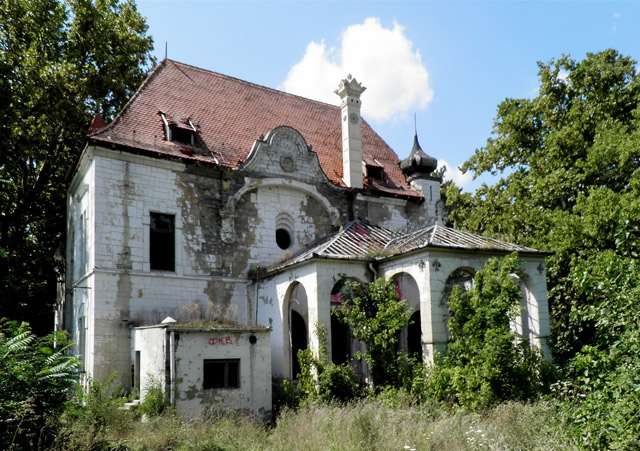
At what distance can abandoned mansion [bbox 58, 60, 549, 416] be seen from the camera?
44.0 ft

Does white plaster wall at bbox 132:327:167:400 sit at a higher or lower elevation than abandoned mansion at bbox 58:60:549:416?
lower

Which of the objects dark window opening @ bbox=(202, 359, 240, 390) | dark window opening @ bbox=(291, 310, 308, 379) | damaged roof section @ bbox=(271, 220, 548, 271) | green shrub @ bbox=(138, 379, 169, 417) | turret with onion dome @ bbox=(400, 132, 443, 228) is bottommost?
green shrub @ bbox=(138, 379, 169, 417)

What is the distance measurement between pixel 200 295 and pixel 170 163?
4.02 meters

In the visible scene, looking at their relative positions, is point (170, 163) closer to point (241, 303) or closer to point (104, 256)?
point (104, 256)

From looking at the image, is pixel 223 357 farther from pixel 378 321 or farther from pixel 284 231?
pixel 284 231

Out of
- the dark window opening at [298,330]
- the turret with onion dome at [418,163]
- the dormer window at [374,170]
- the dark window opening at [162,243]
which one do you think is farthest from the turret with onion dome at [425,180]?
the dark window opening at [162,243]

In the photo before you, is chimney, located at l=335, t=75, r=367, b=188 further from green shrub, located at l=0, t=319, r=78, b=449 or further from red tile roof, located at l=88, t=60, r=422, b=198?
green shrub, located at l=0, t=319, r=78, b=449

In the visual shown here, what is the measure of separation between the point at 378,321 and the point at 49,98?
571 inches

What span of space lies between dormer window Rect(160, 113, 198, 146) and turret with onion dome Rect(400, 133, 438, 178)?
8.83 metres

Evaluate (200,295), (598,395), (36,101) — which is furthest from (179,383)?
(36,101)

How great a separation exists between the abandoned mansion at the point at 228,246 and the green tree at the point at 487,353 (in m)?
1.00

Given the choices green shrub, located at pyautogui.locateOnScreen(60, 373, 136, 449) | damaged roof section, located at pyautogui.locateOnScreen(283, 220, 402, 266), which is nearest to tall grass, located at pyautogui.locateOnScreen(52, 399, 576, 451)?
green shrub, located at pyautogui.locateOnScreen(60, 373, 136, 449)

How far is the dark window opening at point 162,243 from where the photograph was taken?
1595 cm

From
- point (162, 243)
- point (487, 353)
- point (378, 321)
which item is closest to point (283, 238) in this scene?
point (162, 243)
